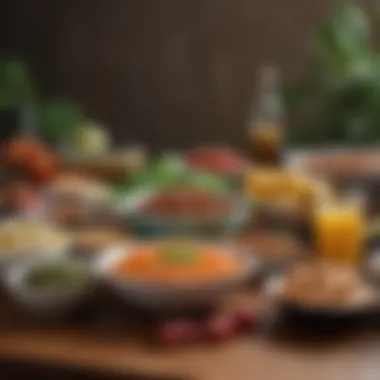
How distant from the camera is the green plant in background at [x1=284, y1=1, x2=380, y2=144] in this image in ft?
10.5

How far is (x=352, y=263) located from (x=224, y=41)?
2.14 meters

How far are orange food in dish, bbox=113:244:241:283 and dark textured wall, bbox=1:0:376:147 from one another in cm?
217

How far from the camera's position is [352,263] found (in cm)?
188

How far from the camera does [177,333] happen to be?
5.15 ft

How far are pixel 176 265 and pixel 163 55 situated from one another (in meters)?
2.40

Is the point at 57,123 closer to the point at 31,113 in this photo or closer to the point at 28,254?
the point at 31,113

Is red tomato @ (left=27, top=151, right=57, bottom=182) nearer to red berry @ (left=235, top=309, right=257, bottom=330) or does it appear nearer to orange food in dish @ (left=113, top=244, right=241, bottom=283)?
orange food in dish @ (left=113, top=244, right=241, bottom=283)

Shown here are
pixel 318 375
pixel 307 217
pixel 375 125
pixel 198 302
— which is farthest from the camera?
pixel 375 125

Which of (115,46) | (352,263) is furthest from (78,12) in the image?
(352,263)

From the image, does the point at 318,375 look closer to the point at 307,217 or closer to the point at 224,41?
the point at 307,217

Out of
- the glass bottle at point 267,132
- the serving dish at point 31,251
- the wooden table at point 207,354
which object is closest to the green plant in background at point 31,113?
the glass bottle at point 267,132

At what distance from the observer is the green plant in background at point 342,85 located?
319 centimetres

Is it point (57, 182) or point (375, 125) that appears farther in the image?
point (375, 125)

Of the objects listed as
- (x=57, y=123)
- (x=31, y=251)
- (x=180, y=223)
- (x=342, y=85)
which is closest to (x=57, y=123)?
(x=57, y=123)
